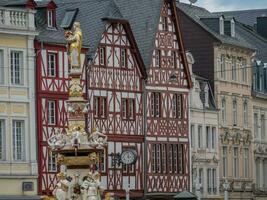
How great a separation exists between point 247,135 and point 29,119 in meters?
31.9

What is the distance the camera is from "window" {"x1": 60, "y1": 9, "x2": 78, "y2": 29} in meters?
93.8

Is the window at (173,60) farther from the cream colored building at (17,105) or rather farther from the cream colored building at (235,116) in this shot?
the cream colored building at (17,105)

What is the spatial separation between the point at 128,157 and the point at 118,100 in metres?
3.73

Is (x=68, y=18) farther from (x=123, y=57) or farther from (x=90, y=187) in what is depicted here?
(x=90, y=187)

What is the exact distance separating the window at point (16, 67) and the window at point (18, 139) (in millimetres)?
2340

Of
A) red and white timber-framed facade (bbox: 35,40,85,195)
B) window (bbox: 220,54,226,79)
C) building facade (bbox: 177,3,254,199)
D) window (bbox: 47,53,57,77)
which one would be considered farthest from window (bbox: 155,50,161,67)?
window (bbox: 47,53,57,77)

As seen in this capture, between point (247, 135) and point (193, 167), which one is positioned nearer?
point (193, 167)

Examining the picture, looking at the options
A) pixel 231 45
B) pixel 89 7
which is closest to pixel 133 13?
Result: pixel 89 7

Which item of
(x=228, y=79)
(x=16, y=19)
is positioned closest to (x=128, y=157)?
(x=16, y=19)

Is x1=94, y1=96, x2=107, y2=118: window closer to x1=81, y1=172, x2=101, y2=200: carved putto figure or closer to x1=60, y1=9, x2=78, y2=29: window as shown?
x1=60, y1=9, x2=78, y2=29: window

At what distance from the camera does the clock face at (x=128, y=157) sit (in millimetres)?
95188

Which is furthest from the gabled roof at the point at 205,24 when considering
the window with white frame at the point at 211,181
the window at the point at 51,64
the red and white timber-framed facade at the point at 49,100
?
the window at the point at 51,64

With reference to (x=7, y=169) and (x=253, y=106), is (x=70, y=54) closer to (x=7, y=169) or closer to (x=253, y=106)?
(x=7, y=169)

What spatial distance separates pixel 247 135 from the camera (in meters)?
116
